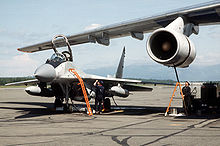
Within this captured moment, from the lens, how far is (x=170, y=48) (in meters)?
9.13

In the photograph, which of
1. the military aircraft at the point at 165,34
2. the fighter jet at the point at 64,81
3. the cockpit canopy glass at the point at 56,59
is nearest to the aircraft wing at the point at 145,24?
the military aircraft at the point at 165,34

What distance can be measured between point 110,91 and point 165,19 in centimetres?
486

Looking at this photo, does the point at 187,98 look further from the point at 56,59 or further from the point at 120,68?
the point at 120,68

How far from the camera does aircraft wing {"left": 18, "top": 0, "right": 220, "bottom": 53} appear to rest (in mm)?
9680

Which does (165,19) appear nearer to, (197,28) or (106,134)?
(197,28)

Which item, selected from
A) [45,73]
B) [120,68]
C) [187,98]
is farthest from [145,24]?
[120,68]

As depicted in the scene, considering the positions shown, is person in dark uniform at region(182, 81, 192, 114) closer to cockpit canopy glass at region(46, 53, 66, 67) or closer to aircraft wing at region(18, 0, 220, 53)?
aircraft wing at region(18, 0, 220, 53)

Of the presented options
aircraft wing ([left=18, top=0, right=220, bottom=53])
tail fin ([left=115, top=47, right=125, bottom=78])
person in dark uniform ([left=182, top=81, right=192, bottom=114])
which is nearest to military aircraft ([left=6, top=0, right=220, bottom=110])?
aircraft wing ([left=18, top=0, right=220, bottom=53])

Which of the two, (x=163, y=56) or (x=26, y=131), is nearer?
(x=26, y=131)

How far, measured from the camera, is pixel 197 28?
11039 millimetres

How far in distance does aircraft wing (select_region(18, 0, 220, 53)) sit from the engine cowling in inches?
52.4

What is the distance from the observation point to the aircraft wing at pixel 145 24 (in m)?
9.68

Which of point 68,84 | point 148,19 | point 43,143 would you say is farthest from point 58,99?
point 43,143

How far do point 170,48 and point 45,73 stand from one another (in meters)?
4.95
